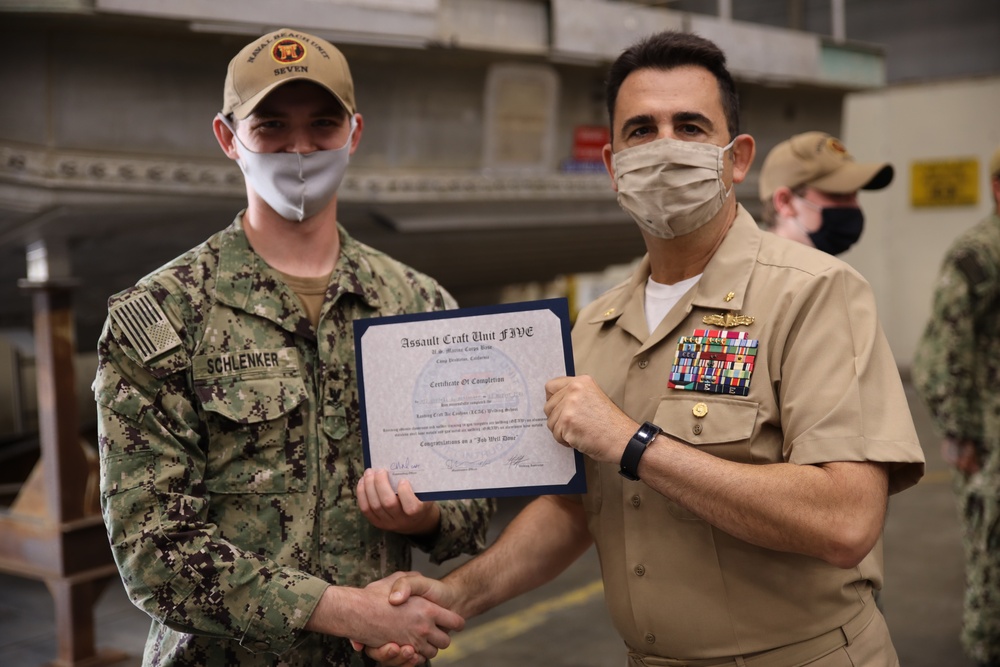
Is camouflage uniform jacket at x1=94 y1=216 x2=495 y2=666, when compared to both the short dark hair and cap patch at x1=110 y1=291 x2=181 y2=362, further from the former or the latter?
the short dark hair

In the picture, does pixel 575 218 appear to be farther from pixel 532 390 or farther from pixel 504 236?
pixel 532 390

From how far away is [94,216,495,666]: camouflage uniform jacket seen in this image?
1.68 meters

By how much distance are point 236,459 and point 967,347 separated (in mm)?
3023

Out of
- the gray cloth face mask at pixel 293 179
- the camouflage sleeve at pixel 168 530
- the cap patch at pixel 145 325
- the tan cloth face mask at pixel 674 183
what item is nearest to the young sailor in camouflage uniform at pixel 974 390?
the tan cloth face mask at pixel 674 183

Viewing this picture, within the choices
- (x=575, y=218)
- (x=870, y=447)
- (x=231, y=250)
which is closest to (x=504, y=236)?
(x=575, y=218)

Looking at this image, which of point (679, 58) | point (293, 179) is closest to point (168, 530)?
point (293, 179)

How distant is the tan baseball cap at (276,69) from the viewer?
185 cm

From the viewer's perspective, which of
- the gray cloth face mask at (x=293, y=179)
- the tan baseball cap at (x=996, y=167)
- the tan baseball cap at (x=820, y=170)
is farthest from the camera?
the tan baseball cap at (x=996, y=167)

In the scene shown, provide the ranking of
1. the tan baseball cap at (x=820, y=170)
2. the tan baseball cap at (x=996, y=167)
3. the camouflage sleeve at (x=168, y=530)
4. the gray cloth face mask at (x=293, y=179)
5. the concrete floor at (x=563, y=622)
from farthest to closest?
1. the concrete floor at (x=563, y=622)
2. the tan baseball cap at (x=996, y=167)
3. the tan baseball cap at (x=820, y=170)
4. the gray cloth face mask at (x=293, y=179)
5. the camouflage sleeve at (x=168, y=530)

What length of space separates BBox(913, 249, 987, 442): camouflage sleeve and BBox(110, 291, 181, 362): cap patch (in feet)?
9.92

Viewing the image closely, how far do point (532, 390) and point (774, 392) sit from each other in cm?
44

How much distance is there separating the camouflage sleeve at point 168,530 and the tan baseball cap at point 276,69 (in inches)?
21.2
